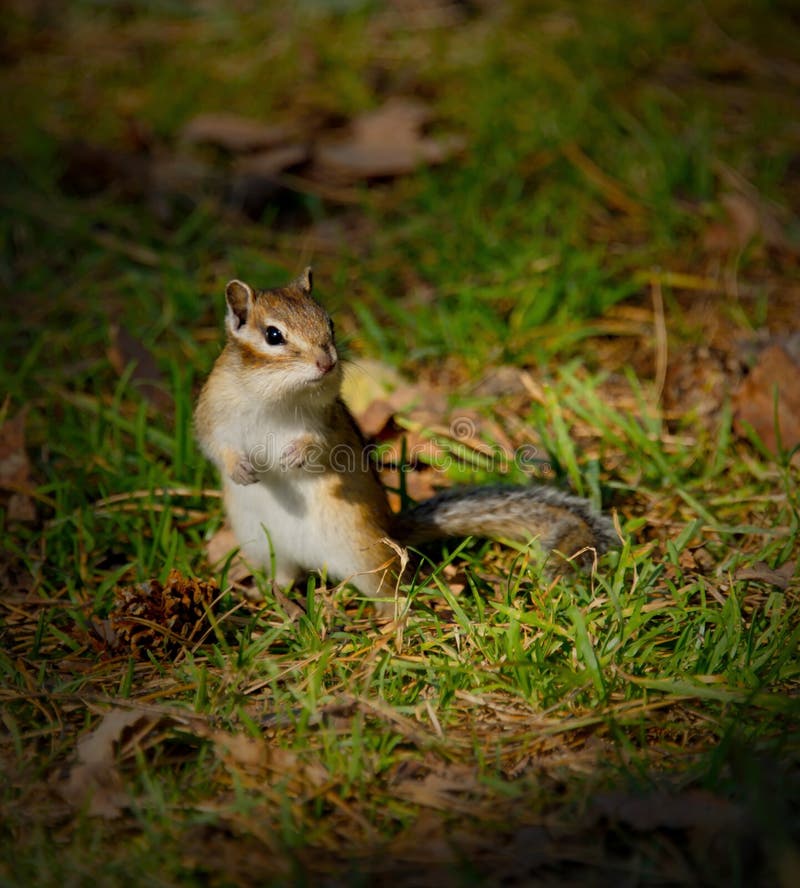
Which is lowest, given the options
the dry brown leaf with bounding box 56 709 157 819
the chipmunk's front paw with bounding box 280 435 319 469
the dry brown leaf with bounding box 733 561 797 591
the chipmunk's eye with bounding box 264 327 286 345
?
the dry brown leaf with bounding box 733 561 797 591

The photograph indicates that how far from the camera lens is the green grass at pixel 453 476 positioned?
2.13m

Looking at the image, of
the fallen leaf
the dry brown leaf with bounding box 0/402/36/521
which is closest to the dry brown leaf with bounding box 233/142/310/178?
the fallen leaf

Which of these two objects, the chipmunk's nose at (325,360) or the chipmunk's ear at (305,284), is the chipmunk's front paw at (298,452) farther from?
the chipmunk's ear at (305,284)

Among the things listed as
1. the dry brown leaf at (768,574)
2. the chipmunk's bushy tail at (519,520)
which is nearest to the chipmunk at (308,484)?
the chipmunk's bushy tail at (519,520)

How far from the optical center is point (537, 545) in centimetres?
307

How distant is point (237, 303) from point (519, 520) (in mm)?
1104

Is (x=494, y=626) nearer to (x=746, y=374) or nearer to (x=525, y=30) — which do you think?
(x=746, y=374)

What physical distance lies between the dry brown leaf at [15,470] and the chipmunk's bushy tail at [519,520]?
1.33m

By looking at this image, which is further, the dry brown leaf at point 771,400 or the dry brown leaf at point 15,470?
the dry brown leaf at point 771,400

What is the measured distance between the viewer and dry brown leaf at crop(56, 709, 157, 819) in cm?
221

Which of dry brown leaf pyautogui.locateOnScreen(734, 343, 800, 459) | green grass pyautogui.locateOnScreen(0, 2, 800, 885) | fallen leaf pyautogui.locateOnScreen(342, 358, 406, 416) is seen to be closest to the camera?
green grass pyautogui.locateOnScreen(0, 2, 800, 885)

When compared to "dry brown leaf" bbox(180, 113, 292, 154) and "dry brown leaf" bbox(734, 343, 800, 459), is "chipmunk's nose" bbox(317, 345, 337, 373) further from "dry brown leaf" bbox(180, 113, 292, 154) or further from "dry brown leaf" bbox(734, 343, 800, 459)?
"dry brown leaf" bbox(180, 113, 292, 154)

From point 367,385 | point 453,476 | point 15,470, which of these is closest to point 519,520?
point 453,476

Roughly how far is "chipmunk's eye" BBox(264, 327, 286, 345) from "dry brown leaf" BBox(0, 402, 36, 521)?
113cm
